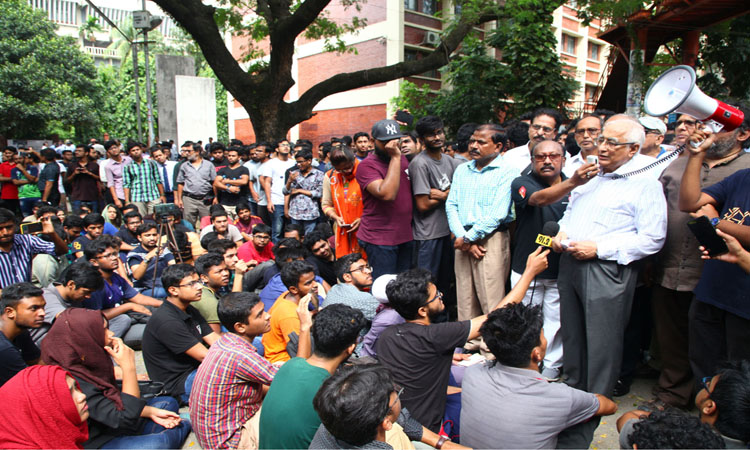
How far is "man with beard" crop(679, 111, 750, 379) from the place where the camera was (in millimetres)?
2615

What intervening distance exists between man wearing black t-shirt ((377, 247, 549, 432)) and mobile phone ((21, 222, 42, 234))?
4.04 m

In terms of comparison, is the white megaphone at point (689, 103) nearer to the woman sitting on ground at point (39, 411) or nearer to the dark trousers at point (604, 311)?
the dark trousers at point (604, 311)

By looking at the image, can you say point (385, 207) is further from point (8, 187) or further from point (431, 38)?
point (431, 38)

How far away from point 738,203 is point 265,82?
370 inches

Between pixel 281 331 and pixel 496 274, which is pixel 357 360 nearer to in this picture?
pixel 281 331

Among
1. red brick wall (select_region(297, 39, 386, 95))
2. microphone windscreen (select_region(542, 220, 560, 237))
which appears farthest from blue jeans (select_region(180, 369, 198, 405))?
red brick wall (select_region(297, 39, 386, 95))

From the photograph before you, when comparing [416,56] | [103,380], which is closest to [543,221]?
[103,380]

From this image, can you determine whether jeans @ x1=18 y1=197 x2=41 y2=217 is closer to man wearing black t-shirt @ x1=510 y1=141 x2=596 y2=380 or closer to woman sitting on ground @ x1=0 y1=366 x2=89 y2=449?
woman sitting on ground @ x1=0 y1=366 x2=89 y2=449

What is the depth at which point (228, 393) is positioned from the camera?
2.70 m

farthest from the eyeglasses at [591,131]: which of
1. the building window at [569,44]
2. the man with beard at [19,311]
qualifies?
the building window at [569,44]

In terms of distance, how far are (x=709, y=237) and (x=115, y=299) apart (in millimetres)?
4808

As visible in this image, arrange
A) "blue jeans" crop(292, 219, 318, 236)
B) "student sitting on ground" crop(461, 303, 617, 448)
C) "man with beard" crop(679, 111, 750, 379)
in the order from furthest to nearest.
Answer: "blue jeans" crop(292, 219, 318, 236) < "man with beard" crop(679, 111, 750, 379) < "student sitting on ground" crop(461, 303, 617, 448)

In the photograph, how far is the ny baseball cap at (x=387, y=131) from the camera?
13.3ft

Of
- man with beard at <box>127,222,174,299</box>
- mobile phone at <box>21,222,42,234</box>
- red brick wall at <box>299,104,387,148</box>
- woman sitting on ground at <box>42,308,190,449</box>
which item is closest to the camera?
woman sitting on ground at <box>42,308,190,449</box>
